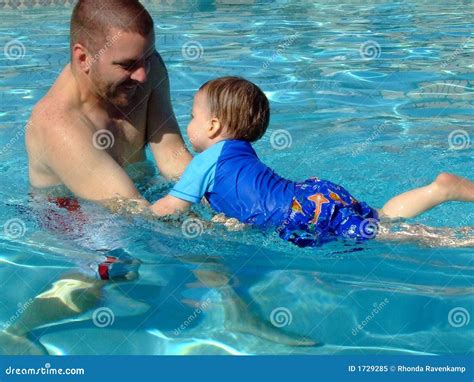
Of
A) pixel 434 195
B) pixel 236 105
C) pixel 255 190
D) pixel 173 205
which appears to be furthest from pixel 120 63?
pixel 434 195

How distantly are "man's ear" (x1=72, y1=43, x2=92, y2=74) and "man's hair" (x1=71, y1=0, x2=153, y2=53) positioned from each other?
3 cm

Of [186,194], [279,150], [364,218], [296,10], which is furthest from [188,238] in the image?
[296,10]

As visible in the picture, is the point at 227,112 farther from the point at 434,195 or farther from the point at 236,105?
the point at 434,195

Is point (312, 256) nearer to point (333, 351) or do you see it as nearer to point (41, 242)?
point (333, 351)

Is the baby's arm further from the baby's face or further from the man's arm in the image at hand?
the man's arm

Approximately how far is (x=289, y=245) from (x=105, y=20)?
150 centimetres

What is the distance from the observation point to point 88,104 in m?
4.46

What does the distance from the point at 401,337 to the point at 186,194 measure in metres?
1.38

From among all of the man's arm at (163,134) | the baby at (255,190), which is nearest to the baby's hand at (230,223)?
the baby at (255,190)

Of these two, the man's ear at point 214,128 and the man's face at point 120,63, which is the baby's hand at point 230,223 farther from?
the man's face at point 120,63

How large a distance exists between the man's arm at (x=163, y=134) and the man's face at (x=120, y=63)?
20.8 inches

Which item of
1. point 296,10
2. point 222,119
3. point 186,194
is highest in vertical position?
point 222,119

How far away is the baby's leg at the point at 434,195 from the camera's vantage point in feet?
13.0

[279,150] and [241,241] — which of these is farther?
[279,150]
